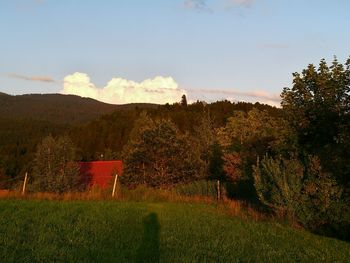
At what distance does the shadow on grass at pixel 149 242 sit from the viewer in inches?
361

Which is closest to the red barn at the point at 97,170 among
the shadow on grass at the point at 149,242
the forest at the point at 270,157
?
the forest at the point at 270,157

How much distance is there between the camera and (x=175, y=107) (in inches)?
5778

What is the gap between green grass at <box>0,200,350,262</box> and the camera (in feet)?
30.2

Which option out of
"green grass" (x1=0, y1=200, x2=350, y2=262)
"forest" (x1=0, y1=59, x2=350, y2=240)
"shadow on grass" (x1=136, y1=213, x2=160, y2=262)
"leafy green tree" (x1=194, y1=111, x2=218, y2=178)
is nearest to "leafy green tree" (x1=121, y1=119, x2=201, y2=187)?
"forest" (x1=0, y1=59, x2=350, y2=240)

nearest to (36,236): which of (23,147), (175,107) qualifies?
(23,147)

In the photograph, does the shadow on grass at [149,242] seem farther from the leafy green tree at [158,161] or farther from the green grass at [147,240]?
the leafy green tree at [158,161]

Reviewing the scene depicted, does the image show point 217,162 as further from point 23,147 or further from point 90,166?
point 23,147

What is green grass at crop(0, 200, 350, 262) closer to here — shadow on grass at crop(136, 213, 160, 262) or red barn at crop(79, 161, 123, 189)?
shadow on grass at crop(136, 213, 160, 262)

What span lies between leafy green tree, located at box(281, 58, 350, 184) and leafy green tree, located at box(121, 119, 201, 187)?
1612 cm

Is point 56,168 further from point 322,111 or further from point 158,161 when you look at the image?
point 322,111

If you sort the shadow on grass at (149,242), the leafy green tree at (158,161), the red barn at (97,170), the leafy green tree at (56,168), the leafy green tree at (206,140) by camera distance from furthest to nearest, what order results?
the red barn at (97,170) → the leafy green tree at (206,140) → the leafy green tree at (56,168) → the leafy green tree at (158,161) → the shadow on grass at (149,242)

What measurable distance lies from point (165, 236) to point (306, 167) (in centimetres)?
781

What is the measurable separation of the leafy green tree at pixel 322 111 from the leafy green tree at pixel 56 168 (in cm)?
2244

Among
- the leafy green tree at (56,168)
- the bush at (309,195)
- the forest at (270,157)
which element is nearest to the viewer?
the bush at (309,195)
